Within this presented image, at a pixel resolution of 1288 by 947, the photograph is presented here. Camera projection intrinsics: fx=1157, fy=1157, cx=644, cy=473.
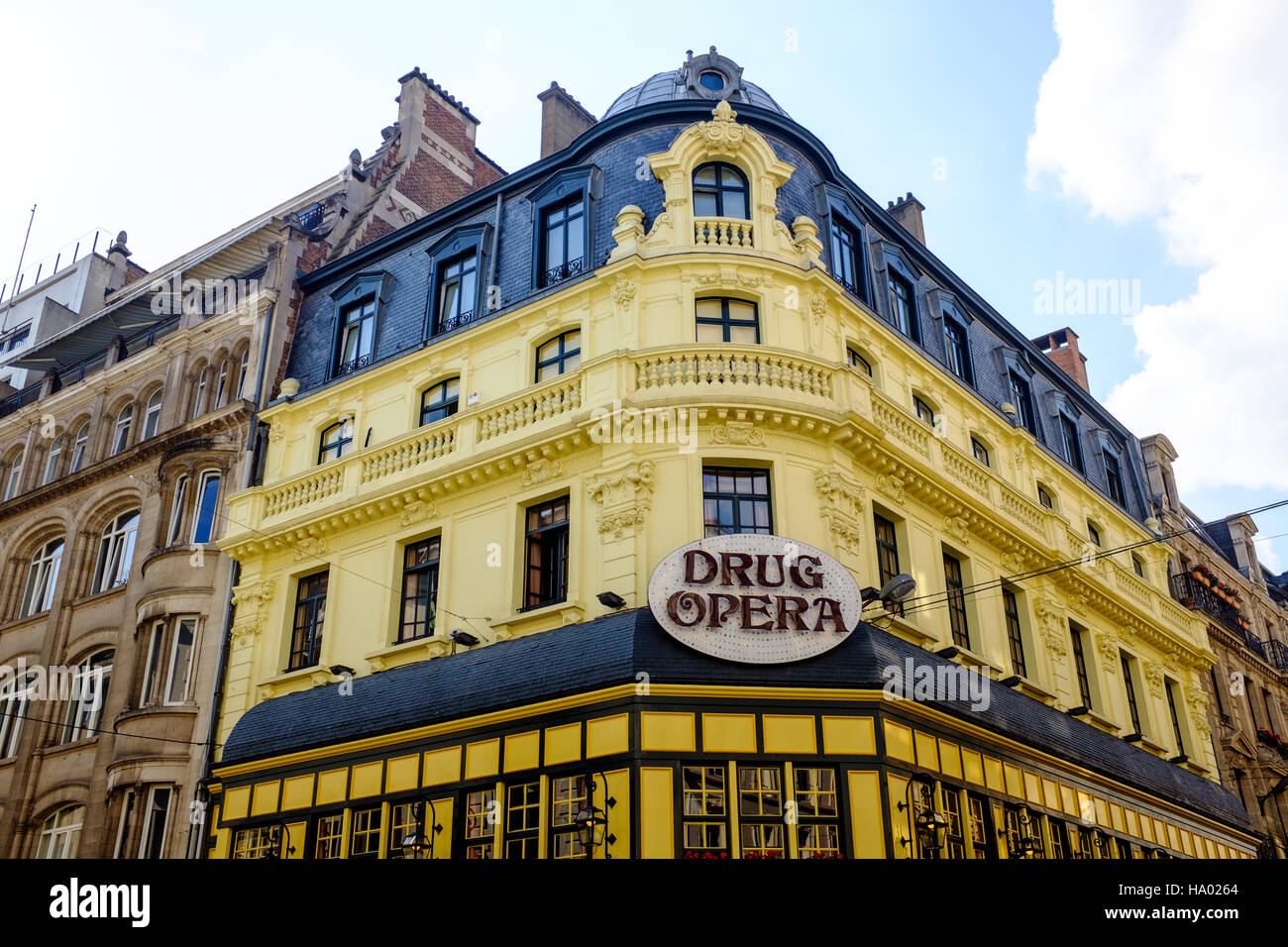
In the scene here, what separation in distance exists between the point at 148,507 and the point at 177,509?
1.08 meters

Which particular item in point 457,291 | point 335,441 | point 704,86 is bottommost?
point 335,441

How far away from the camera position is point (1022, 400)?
3069 centimetres

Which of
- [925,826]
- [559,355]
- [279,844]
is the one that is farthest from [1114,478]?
[279,844]

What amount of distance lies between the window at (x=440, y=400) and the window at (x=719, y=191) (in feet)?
20.7

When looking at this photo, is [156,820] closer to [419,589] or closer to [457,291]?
[419,589]

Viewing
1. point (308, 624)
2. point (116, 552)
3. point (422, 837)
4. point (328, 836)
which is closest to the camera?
point (422, 837)

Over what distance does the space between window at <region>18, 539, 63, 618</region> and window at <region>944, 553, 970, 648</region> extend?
73.1ft

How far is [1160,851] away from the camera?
24.4 m

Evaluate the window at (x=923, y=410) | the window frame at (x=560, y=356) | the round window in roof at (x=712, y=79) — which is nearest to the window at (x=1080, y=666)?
the window at (x=923, y=410)

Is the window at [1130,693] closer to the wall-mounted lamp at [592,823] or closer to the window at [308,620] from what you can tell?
the wall-mounted lamp at [592,823]

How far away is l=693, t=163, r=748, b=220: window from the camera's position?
23250mm

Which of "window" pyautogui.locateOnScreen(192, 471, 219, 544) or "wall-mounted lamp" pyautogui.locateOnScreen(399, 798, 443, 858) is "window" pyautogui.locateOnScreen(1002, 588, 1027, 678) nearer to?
"wall-mounted lamp" pyautogui.locateOnScreen(399, 798, 443, 858)

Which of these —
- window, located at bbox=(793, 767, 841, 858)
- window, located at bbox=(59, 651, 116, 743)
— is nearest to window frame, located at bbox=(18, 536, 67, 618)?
window, located at bbox=(59, 651, 116, 743)

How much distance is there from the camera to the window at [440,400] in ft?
80.4
